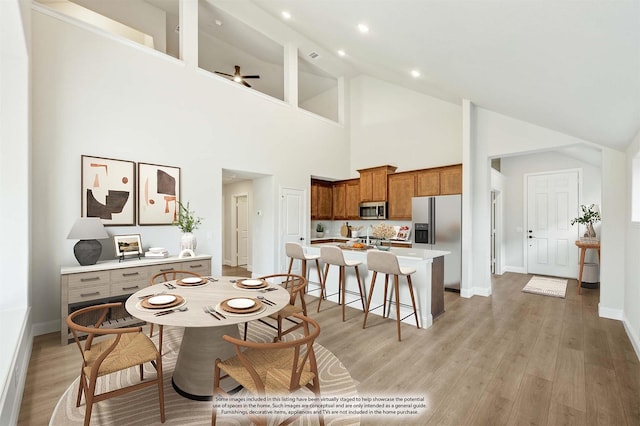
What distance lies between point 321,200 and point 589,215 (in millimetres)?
5477

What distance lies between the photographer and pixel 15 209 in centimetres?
275

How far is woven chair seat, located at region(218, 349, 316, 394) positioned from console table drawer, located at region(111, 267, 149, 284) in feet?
7.60

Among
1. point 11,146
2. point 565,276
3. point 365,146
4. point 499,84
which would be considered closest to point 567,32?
point 499,84

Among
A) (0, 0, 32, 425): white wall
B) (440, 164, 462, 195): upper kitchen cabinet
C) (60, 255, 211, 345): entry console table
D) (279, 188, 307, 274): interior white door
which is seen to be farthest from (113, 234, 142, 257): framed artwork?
(440, 164, 462, 195): upper kitchen cabinet

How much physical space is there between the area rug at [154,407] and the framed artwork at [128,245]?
5.63ft

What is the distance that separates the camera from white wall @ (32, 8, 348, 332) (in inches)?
130

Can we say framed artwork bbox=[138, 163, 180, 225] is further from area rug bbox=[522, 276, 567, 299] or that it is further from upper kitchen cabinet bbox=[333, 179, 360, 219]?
area rug bbox=[522, 276, 567, 299]

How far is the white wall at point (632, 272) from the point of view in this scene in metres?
2.82

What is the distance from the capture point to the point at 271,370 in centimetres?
169

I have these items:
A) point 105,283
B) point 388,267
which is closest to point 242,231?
point 105,283

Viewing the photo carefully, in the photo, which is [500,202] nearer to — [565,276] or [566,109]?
[565,276]

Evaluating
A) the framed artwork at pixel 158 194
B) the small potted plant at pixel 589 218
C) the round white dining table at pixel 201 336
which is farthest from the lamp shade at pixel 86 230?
the small potted plant at pixel 589 218

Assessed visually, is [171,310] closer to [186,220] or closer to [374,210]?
[186,220]

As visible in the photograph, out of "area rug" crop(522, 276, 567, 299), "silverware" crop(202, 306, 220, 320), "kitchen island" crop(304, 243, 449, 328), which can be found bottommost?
"area rug" crop(522, 276, 567, 299)
